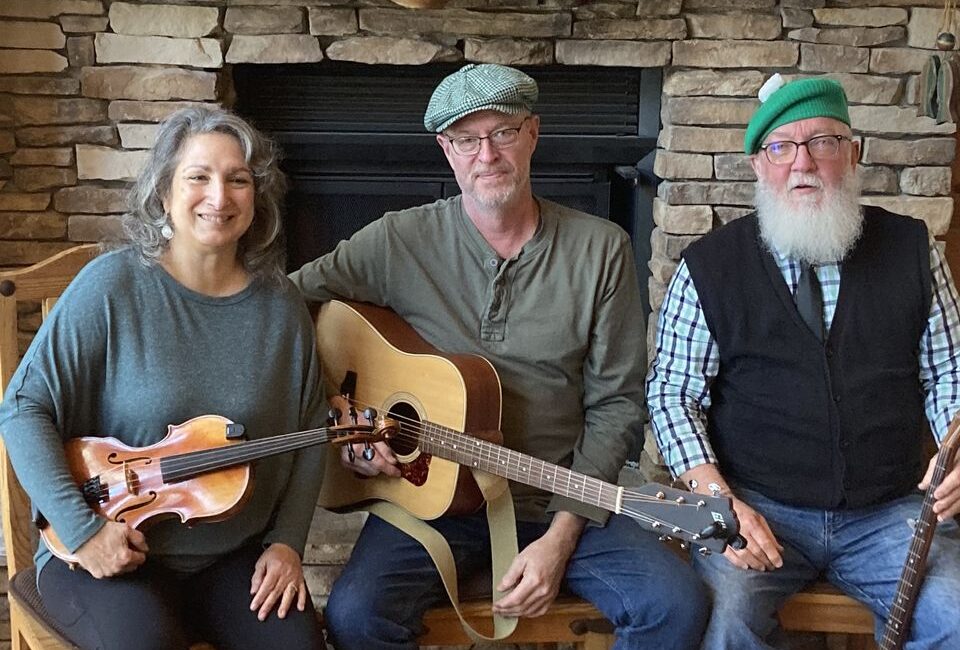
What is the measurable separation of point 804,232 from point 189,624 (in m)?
1.21

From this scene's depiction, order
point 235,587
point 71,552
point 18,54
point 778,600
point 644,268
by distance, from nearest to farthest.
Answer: point 71,552 < point 235,587 < point 778,600 < point 18,54 < point 644,268

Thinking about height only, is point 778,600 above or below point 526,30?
below

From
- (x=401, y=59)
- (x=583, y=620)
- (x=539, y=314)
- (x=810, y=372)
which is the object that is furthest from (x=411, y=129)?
(x=583, y=620)

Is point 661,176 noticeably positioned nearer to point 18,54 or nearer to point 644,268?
point 644,268

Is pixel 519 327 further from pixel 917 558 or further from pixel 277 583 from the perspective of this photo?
pixel 917 558

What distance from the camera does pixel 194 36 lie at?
214cm

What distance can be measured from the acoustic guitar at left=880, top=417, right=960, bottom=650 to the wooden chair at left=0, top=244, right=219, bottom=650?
4.47 ft

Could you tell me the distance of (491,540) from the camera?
1.65 m

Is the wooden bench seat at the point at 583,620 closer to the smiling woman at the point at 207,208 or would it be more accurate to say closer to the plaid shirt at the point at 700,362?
the plaid shirt at the point at 700,362

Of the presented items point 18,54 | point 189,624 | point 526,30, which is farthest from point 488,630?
point 18,54

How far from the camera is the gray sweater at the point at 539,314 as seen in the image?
1717 mm

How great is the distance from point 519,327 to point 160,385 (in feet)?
2.01

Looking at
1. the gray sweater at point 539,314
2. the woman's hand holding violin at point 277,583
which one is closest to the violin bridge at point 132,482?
the woman's hand holding violin at point 277,583

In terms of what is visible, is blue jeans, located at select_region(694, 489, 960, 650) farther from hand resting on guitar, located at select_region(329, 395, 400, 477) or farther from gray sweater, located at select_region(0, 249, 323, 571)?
gray sweater, located at select_region(0, 249, 323, 571)
